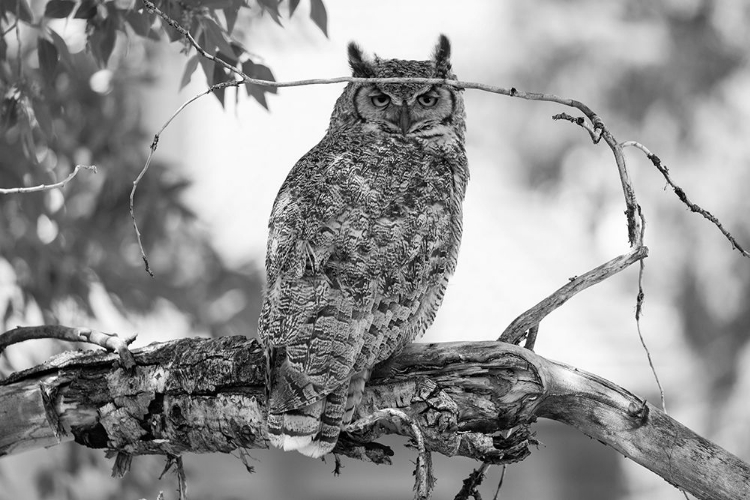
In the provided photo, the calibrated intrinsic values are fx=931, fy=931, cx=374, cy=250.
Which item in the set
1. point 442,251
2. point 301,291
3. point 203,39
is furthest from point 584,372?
point 203,39

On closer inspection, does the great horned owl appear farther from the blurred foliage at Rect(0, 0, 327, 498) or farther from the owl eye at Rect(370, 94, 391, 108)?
the blurred foliage at Rect(0, 0, 327, 498)

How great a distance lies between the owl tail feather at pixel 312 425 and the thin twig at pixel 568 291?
0.45 m

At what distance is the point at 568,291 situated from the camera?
2.30 meters

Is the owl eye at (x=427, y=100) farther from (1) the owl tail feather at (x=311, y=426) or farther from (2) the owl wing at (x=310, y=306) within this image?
(1) the owl tail feather at (x=311, y=426)

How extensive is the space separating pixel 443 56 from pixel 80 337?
1.57m

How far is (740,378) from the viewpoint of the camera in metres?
7.93

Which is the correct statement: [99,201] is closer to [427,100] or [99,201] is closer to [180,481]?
[427,100]

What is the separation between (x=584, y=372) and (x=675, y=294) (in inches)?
252

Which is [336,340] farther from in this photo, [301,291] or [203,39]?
[203,39]

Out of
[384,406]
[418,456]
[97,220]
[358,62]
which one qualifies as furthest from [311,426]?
[97,220]

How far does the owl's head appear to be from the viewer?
3051 millimetres

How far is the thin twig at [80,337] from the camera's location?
245 cm

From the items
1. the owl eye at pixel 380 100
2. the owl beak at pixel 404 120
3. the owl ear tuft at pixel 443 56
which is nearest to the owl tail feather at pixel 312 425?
the owl beak at pixel 404 120

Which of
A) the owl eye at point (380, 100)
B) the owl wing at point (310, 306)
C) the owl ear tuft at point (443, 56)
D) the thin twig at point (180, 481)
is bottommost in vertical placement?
the thin twig at point (180, 481)
